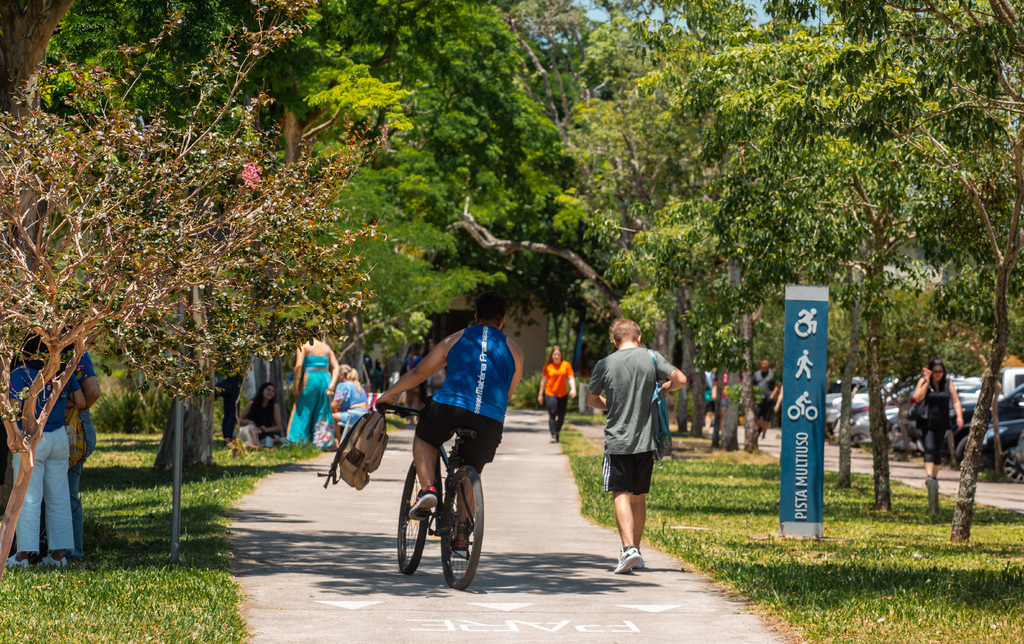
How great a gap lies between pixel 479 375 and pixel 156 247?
105 inches

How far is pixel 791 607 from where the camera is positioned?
7.16 meters

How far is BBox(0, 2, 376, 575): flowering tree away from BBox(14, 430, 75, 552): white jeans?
1343 millimetres

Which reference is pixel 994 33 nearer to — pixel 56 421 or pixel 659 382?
pixel 659 382

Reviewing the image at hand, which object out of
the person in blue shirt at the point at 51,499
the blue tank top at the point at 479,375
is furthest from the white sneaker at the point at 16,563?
the blue tank top at the point at 479,375

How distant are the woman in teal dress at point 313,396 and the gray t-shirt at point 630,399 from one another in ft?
35.9

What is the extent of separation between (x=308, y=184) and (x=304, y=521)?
496cm

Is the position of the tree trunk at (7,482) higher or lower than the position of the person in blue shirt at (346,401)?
lower

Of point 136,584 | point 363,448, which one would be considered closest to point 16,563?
point 136,584

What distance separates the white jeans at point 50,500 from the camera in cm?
801

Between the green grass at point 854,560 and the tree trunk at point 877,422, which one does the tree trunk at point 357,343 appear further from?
the tree trunk at point 877,422

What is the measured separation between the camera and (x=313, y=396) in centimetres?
1959

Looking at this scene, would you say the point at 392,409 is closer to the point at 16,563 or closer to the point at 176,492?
the point at 176,492

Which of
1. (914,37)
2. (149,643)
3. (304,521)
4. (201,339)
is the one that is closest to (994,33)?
(914,37)

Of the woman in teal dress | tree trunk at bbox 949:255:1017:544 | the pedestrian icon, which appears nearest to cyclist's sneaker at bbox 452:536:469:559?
the pedestrian icon
